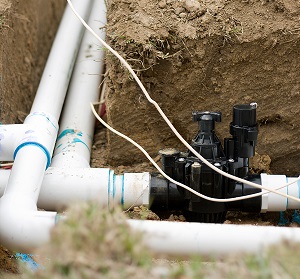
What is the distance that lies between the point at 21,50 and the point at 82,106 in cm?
52

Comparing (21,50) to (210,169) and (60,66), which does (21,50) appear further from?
(210,169)

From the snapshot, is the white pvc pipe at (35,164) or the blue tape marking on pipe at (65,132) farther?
the blue tape marking on pipe at (65,132)

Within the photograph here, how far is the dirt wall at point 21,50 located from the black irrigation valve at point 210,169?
2.67 ft

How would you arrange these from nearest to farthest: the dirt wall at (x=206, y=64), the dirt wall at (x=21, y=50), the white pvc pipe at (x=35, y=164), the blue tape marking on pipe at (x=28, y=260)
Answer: the white pvc pipe at (x=35, y=164), the blue tape marking on pipe at (x=28, y=260), the dirt wall at (x=206, y=64), the dirt wall at (x=21, y=50)

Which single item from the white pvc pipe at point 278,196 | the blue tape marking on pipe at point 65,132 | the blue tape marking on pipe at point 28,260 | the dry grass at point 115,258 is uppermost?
the blue tape marking on pipe at point 65,132

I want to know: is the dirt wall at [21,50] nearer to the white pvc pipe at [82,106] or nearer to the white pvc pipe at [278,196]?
the white pvc pipe at [82,106]

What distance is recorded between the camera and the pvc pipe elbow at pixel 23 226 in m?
1.78

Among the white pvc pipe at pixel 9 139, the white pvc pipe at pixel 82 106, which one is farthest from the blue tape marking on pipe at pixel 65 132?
the white pvc pipe at pixel 9 139

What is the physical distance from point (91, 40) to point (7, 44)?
486mm

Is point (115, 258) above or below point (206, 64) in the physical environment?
below

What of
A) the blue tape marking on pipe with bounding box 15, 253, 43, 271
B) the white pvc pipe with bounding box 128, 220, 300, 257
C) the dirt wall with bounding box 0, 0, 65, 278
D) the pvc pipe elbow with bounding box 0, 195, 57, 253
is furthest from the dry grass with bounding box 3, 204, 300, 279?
the dirt wall with bounding box 0, 0, 65, 278

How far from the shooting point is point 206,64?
91.6 inches

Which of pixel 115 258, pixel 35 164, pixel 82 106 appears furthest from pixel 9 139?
pixel 115 258

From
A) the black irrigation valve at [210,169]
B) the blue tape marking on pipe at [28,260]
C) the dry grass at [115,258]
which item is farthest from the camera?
the black irrigation valve at [210,169]
